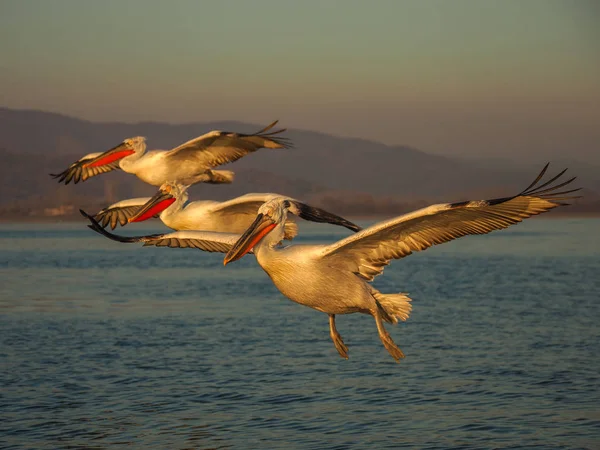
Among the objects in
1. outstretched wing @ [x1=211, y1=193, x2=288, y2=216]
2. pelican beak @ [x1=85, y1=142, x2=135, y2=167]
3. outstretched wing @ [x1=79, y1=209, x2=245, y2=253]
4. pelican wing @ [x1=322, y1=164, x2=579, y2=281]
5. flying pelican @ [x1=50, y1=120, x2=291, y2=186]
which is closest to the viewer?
pelican wing @ [x1=322, y1=164, x2=579, y2=281]

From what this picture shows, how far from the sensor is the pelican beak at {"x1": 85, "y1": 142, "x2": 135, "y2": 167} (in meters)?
15.5

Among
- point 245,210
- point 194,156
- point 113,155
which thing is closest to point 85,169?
point 113,155

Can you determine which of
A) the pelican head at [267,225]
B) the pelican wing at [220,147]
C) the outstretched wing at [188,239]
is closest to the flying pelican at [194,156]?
the pelican wing at [220,147]

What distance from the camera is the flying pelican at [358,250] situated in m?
9.20

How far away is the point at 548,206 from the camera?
8.93m

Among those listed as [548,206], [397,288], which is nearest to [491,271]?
[397,288]

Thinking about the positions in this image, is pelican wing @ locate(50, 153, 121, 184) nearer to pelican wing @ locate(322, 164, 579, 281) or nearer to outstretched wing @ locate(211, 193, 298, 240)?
outstretched wing @ locate(211, 193, 298, 240)

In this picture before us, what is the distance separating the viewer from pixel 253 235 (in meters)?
9.48

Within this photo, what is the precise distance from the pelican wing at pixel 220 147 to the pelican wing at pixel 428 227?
12.8 ft

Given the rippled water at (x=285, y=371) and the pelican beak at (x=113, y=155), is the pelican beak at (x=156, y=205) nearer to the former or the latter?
the pelican beak at (x=113, y=155)

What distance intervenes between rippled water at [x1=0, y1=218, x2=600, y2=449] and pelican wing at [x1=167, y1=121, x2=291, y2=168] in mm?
3859

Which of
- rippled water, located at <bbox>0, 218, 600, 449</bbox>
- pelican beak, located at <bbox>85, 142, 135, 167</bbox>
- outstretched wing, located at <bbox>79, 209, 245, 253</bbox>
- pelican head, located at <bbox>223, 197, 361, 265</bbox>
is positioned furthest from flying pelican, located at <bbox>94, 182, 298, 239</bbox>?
rippled water, located at <bbox>0, 218, 600, 449</bbox>

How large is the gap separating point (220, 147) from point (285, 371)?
22.1 feet

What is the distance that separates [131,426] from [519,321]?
14.9 meters
